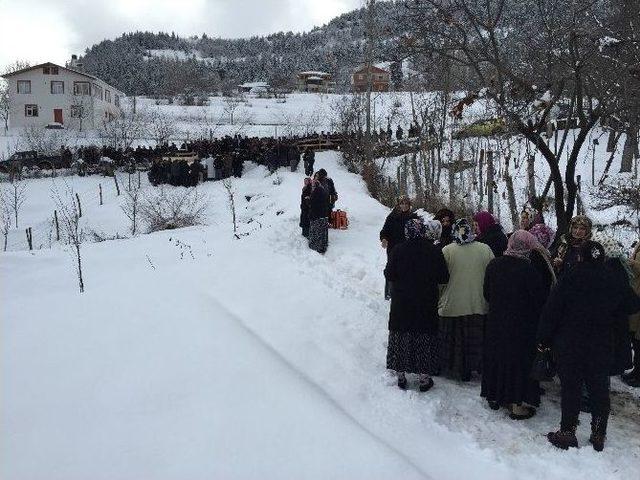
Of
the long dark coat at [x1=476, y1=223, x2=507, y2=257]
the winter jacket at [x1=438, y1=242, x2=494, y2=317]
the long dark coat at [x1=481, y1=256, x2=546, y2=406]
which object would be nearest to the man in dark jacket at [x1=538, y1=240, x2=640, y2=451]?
the long dark coat at [x1=481, y1=256, x2=546, y2=406]

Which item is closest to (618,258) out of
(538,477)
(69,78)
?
(538,477)

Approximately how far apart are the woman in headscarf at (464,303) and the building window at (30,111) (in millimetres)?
50206

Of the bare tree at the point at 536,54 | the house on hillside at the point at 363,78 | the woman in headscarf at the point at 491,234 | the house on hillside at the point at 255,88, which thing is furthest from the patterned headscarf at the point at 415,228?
the house on hillside at the point at 255,88

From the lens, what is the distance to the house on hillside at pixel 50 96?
1827 inches

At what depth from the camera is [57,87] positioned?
46.9m

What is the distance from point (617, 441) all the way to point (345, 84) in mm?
86106

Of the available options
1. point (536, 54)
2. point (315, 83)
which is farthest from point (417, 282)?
point (315, 83)

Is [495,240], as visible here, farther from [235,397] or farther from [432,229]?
[235,397]

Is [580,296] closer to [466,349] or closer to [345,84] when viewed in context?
[466,349]

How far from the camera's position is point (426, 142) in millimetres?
21453

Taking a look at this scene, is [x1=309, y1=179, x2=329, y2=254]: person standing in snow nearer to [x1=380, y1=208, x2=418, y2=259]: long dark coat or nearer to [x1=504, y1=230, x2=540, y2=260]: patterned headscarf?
[x1=380, y1=208, x2=418, y2=259]: long dark coat

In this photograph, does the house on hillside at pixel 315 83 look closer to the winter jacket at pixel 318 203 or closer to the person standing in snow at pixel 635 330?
the winter jacket at pixel 318 203

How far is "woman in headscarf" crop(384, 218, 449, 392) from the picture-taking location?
502 centimetres

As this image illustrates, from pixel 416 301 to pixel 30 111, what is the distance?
5065 centimetres
